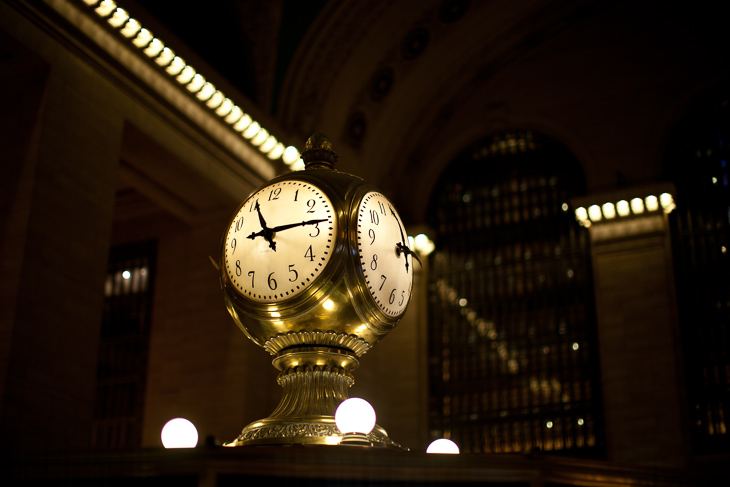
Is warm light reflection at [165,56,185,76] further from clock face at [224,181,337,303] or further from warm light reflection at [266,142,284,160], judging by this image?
clock face at [224,181,337,303]

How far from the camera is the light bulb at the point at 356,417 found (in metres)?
1.99

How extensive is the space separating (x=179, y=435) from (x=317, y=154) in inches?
33.6

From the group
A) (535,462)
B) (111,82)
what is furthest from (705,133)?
(535,462)

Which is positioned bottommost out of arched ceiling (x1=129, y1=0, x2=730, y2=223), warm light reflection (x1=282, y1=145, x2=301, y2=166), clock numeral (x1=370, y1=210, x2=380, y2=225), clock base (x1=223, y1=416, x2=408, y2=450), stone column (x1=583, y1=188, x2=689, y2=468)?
clock base (x1=223, y1=416, x2=408, y2=450)

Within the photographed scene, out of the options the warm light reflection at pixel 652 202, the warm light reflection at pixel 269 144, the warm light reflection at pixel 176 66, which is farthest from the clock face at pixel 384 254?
the warm light reflection at pixel 652 202

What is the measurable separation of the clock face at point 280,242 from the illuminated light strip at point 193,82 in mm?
6626

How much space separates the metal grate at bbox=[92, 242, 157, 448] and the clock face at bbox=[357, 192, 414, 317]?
30.4ft

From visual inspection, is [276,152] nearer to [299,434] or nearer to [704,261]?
[704,261]

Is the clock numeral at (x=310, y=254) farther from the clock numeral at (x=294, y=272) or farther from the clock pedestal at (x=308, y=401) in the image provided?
the clock pedestal at (x=308, y=401)

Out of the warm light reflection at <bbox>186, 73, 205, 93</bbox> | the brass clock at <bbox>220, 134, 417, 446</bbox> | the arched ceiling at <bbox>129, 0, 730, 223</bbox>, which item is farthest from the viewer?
the arched ceiling at <bbox>129, 0, 730, 223</bbox>

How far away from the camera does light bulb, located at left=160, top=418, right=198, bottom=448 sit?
2375mm

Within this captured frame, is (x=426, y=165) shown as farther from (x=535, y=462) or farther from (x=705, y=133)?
(x=535, y=462)

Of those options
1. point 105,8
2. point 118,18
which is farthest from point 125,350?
point 105,8

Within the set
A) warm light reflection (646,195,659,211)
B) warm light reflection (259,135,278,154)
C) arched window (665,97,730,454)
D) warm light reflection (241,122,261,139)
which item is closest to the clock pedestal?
warm light reflection (241,122,261,139)
